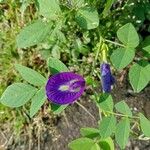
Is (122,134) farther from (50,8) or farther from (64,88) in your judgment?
(50,8)

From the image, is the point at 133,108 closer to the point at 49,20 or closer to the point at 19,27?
the point at 19,27

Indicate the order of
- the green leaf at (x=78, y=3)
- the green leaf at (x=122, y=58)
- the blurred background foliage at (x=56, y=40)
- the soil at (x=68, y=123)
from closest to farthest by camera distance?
the green leaf at (x=122, y=58) < the green leaf at (x=78, y=3) < the blurred background foliage at (x=56, y=40) < the soil at (x=68, y=123)

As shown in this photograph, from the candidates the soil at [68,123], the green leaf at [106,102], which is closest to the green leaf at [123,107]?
the green leaf at [106,102]

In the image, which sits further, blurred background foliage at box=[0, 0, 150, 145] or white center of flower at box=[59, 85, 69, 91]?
blurred background foliage at box=[0, 0, 150, 145]

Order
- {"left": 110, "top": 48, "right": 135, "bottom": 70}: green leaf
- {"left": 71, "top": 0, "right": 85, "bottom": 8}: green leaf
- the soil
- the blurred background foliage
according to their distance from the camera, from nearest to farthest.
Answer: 1. {"left": 110, "top": 48, "right": 135, "bottom": 70}: green leaf
2. {"left": 71, "top": 0, "right": 85, "bottom": 8}: green leaf
3. the blurred background foliage
4. the soil

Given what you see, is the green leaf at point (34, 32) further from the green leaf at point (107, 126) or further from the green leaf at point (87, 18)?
the green leaf at point (107, 126)

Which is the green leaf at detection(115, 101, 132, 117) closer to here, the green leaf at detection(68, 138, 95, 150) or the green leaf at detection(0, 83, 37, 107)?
the green leaf at detection(68, 138, 95, 150)

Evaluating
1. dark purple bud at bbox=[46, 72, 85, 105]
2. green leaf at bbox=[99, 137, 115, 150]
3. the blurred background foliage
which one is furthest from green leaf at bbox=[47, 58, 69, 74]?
the blurred background foliage
